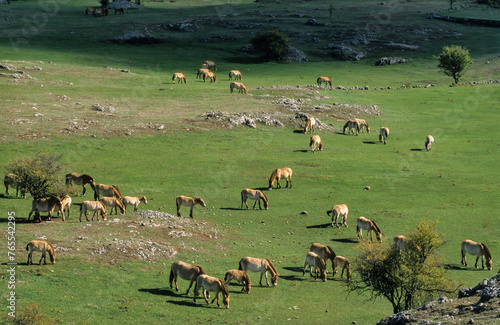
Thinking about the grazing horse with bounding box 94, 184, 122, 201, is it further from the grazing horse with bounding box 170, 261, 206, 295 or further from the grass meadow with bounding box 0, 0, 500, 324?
the grazing horse with bounding box 170, 261, 206, 295

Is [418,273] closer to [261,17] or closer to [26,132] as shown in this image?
[26,132]

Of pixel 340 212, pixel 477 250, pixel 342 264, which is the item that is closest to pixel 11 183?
pixel 340 212

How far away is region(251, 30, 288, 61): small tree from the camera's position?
319 ft

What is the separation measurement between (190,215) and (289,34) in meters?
87.6

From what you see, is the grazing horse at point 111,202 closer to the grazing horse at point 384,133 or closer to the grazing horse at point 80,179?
the grazing horse at point 80,179

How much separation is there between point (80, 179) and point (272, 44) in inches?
2508

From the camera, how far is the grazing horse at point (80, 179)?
38781 millimetres

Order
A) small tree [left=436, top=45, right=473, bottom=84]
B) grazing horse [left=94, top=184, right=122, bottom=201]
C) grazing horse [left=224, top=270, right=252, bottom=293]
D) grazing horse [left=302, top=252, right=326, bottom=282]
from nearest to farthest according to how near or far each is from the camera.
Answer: grazing horse [left=224, top=270, right=252, bottom=293]
grazing horse [left=302, top=252, right=326, bottom=282]
grazing horse [left=94, top=184, right=122, bottom=201]
small tree [left=436, top=45, right=473, bottom=84]

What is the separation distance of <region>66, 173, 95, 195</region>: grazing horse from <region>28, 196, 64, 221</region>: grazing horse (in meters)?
6.88

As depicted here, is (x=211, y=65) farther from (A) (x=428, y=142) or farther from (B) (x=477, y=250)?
(B) (x=477, y=250)

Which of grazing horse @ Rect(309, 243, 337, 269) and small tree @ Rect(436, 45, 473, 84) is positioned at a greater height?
small tree @ Rect(436, 45, 473, 84)

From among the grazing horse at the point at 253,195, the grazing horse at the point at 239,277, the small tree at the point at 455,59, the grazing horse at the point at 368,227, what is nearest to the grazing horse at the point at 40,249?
the grazing horse at the point at 239,277

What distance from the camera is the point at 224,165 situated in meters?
46.7

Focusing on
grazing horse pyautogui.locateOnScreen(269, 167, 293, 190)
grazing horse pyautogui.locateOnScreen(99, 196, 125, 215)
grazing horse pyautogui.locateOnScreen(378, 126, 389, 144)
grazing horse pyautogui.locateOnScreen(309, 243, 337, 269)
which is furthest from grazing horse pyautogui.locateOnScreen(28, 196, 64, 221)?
grazing horse pyautogui.locateOnScreen(378, 126, 389, 144)
